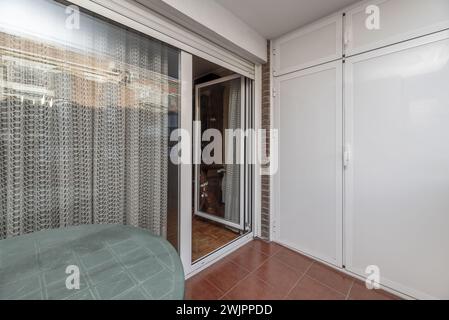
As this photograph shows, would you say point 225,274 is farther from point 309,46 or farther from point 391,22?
point 391,22

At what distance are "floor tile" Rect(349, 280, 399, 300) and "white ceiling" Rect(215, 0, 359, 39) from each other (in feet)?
7.96

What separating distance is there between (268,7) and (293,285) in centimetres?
244

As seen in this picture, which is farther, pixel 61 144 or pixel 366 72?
pixel 366 72

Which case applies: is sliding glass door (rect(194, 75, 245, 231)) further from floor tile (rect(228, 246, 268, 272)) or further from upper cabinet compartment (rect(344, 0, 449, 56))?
upper cabinet compartment (rect(344, 0, 449, 56))

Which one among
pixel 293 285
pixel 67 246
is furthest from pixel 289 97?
pixel 67 246

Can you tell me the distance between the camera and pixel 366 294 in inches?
64.2

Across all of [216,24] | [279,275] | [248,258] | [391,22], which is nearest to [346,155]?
[391,22]

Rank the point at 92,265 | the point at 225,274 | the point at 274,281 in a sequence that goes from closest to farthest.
A: the point at 92,265, the point at 274,281, the point at 225,274

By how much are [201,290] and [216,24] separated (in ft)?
7.38

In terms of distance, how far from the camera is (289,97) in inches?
88.7

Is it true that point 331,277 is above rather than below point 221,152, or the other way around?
below

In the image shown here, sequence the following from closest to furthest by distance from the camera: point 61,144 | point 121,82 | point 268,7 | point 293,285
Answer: point 61,144 < point 121,82 < point 293,285 < point 268,7

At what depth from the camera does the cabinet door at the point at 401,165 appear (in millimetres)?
1445

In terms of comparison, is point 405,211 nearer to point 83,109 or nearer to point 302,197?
point 302,197
